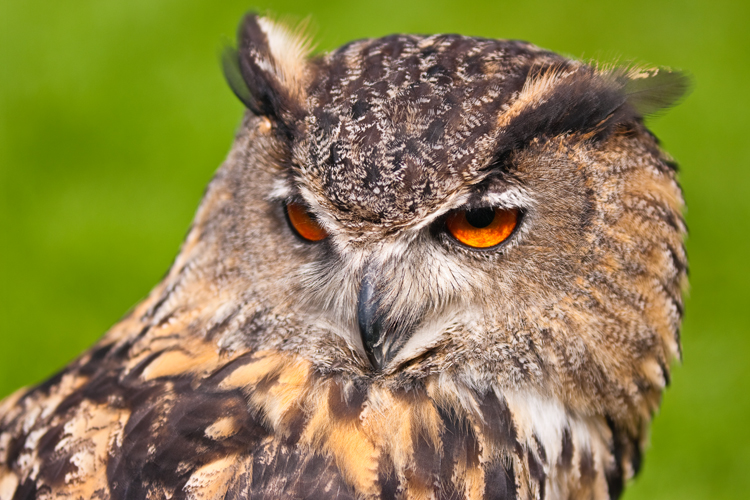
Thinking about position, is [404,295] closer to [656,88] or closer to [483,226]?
[483,226]

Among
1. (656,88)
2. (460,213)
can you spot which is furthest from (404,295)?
(656,88)

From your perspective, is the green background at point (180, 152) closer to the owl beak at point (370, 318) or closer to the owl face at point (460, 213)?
the owl face at point (460, 213)

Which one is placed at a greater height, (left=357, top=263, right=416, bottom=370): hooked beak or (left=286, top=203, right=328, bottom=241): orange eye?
(left=286, top=203, right=328, bottom=241): orange eye

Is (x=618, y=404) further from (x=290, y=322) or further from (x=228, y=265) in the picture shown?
(x=228, y=265)

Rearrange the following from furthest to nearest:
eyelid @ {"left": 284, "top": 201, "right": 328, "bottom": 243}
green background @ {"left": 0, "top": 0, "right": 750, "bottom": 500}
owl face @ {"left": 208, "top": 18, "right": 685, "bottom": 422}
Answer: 1. green background @ {"left": 0, "top": 0, "right": 750, "bottom": 500}
2. eyelid @ {"left": 284, "top": 201, "right": 328, "bottom": 243}
3. owl face @ {"left": 208, "top": 18, "right": 685, "bottom": 422}

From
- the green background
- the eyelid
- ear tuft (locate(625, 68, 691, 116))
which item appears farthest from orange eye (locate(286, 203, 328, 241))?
the green background

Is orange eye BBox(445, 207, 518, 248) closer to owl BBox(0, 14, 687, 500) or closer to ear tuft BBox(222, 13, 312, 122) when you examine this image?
owl BBox(0, 14, 687, 500)

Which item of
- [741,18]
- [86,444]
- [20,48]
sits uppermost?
[741,18]

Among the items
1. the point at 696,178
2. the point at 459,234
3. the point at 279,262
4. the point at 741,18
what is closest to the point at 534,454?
the point at 459,234
